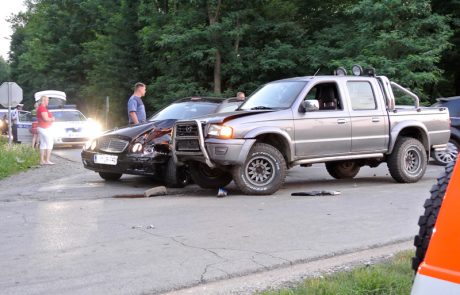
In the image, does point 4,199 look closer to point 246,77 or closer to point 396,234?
point 396,234

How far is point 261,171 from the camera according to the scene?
8875 millimetres

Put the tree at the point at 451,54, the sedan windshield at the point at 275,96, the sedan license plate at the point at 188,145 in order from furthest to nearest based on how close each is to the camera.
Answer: the tree at the point at 451,54, the sedan windshield at the point at 275,96, the sedan license plate at the point at 188,145

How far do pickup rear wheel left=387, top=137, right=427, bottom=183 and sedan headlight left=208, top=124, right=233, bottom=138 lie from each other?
3.31 meters

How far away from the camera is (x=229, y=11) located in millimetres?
32250

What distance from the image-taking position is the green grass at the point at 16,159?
12422mm

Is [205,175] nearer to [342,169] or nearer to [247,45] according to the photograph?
[342,169]

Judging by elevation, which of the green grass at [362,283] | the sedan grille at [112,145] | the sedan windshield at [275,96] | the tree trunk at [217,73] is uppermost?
the tree trunk at [217,73]

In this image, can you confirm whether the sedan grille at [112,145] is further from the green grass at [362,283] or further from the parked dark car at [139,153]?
the green grass at [362,283]

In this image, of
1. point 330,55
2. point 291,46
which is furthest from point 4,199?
point 291,46

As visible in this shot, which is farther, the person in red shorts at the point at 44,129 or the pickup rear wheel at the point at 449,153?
the person in red shorts at the point at 44,129

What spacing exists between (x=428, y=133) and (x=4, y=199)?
7376 mm

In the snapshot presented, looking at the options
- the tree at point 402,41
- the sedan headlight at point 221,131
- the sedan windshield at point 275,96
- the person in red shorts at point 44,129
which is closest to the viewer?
the sedan headlight at point 221,131

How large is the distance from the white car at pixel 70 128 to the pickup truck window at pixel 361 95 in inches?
517

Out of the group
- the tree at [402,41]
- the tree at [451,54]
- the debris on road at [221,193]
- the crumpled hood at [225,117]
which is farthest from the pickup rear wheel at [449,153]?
the tree at [451,54]
